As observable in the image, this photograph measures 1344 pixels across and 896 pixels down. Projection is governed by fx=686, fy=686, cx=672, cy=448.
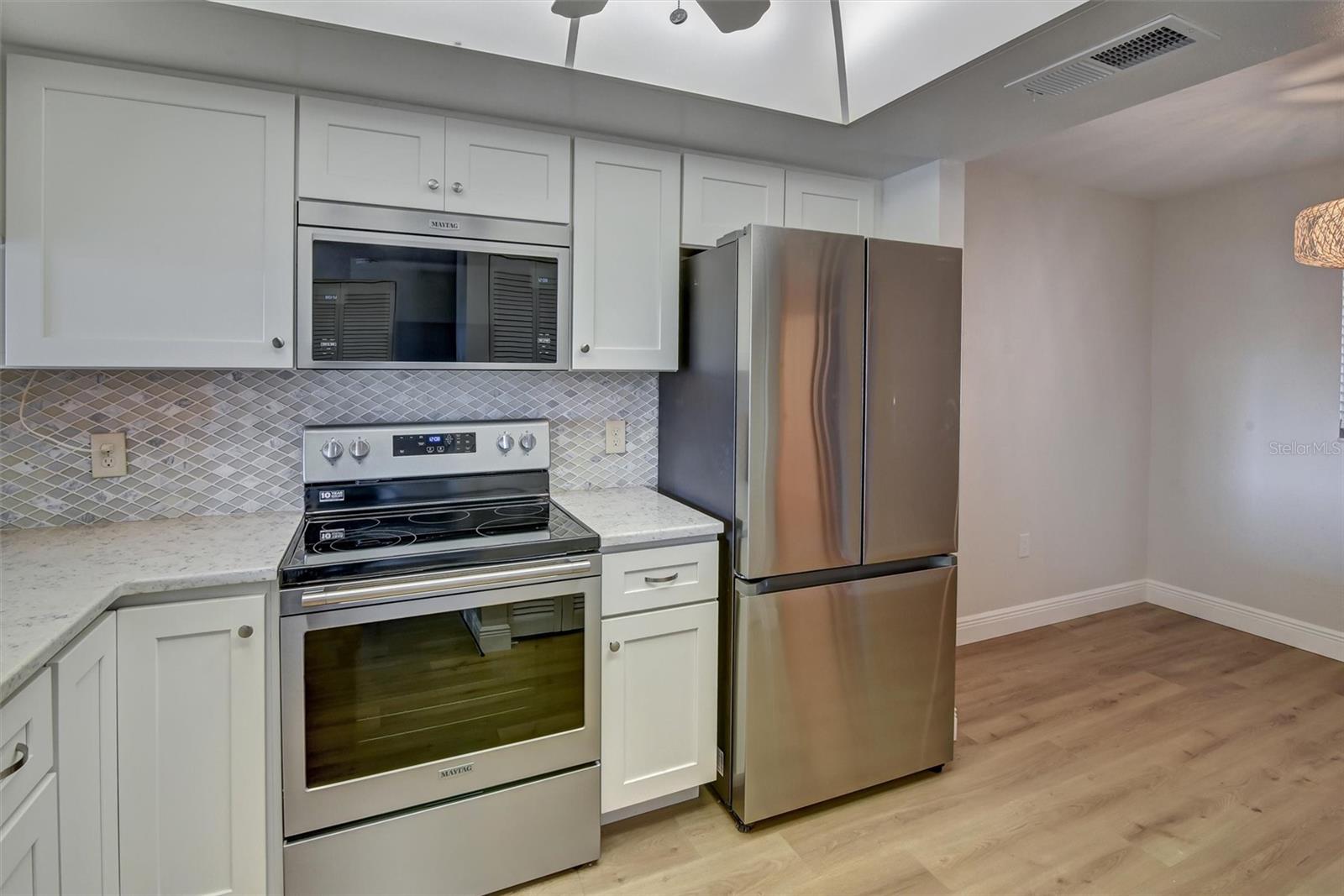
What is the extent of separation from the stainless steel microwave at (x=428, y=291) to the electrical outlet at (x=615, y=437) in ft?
1.45

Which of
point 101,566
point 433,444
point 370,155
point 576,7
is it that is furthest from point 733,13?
point 101,566

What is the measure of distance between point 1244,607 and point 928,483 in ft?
9.50

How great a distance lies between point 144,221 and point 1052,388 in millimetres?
4028

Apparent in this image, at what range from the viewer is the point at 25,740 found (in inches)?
44.7

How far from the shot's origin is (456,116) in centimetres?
206

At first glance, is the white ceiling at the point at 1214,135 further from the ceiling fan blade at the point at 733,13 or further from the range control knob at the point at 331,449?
the range control knob at the point at 331,449

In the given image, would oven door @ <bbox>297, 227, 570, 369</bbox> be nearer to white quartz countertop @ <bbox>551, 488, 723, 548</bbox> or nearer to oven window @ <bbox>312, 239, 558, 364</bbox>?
oven window @ <bbox>312, 239, 558, 364</bbox>

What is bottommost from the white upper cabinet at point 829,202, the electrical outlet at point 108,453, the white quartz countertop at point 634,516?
the white quartz countertop at point 634,516

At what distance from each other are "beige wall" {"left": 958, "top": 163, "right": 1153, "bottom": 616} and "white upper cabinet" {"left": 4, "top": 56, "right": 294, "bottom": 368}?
3045 millimetres

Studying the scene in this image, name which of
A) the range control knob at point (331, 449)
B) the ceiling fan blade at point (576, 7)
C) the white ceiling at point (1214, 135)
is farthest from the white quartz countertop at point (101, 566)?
the white ceiling at point (1214, 135)

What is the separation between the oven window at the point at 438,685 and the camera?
5.41 feet

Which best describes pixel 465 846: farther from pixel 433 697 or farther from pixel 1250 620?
pixel 1250 620

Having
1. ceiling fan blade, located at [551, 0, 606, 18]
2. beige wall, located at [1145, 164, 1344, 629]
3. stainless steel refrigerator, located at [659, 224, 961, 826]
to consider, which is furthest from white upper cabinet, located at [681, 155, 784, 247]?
beige wall, located at [1145, 164, 1344, 629]

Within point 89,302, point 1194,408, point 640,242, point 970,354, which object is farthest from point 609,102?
point 1194,408
